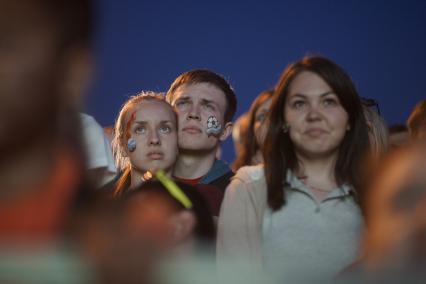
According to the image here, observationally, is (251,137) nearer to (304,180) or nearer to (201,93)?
(201,93)

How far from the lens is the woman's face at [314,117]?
1.42 metres

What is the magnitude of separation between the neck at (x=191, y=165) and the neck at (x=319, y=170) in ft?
1.80

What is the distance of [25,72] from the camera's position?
441 millimetres

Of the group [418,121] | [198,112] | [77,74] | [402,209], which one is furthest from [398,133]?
[77,74]

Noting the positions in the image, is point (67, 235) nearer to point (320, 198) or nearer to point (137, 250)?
point (137, 250)

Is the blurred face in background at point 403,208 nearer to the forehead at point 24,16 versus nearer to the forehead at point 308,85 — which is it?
the forehead at point 24,16

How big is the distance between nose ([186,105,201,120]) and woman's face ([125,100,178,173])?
10 centimetres

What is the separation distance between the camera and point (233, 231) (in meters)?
1.33

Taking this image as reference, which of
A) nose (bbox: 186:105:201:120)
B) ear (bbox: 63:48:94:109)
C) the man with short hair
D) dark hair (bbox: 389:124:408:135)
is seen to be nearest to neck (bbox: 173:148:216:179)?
the man with short hair

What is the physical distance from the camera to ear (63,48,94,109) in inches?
18.8

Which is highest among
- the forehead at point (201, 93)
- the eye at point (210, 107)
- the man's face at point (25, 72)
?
the forehead at point (201, 93)

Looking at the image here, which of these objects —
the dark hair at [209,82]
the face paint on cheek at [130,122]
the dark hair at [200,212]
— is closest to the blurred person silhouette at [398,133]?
the dark hair at [209,82]

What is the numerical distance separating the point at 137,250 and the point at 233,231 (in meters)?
0.90

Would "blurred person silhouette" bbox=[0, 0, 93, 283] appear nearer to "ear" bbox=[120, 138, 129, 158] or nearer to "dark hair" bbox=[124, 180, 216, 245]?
"dark hair" bbox=[124, 180, 216, 245]
